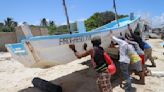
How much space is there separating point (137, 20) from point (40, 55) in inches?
244

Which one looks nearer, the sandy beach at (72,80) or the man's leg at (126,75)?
the man's leg at (126,75)

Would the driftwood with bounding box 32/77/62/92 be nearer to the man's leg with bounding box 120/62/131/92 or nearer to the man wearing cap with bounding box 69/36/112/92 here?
the man's leg with bounding box 120/62/131/92

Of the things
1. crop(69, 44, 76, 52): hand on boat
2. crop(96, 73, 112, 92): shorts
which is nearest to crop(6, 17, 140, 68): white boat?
crop(69, 44, 76, 52): hand on boat

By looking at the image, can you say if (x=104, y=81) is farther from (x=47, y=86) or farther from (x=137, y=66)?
(x=47, y=86)

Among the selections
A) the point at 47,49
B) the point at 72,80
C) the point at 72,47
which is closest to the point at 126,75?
the point at 72,47

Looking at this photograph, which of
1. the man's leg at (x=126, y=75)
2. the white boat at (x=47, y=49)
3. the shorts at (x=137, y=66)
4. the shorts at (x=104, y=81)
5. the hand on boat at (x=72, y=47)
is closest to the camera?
the shorts at (x=104, y=81)

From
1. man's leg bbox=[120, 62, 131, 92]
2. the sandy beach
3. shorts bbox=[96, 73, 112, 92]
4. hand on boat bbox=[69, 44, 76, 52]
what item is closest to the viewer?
shorts bbox=[96, 73, 112, 92]

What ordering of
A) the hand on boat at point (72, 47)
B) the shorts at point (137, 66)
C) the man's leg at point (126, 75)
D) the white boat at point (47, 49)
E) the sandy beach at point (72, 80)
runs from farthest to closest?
the sandy beach at point (72, 80)
the shorts at point (137, 66)
the man's leg at point (126, 75)
the hand on boat at point (72, 47)
the white boat at point (47, 49)

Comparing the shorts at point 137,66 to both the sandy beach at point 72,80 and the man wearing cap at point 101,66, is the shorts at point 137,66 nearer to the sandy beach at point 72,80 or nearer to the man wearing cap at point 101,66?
the sandy beach at point 72,80

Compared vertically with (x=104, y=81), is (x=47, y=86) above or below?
below

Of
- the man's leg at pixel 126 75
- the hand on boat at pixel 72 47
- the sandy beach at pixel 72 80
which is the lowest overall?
the sandy beach at pixel 72 80

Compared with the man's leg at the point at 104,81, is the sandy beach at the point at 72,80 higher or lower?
lower

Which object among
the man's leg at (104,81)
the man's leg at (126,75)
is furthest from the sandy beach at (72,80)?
the man's leg at (104,81)

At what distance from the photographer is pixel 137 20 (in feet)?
37.6
